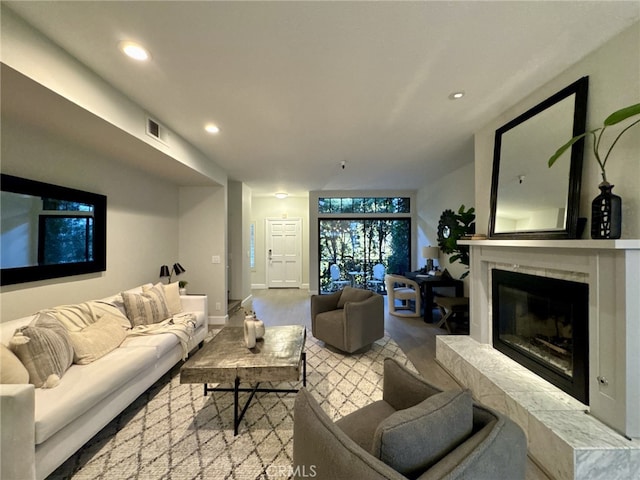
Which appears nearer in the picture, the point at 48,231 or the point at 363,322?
the point at 48,231

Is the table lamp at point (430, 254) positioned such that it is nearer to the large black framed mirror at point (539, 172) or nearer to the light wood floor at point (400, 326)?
the light wood floor at point (400, 326)

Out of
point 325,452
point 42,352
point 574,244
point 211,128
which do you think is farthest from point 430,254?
point 42,352

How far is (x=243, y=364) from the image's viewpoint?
6.31 ft

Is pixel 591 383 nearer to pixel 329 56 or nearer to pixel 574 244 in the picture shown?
pixel 574 244

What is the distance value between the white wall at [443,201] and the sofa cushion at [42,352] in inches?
198

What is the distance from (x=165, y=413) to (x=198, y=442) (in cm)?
52

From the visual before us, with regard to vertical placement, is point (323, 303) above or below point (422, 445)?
below

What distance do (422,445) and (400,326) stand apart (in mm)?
3581

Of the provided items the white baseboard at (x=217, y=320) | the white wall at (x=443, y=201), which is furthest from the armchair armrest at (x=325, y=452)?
the white wall at (x=443, y=201)

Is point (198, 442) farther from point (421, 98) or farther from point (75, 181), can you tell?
point (421, 98)

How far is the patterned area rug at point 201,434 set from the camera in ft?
5.27

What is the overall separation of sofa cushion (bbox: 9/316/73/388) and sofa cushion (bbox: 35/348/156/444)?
0.21 ft

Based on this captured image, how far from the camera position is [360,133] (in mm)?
3004

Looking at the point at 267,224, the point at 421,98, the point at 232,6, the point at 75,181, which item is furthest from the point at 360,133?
the point at 267,224
